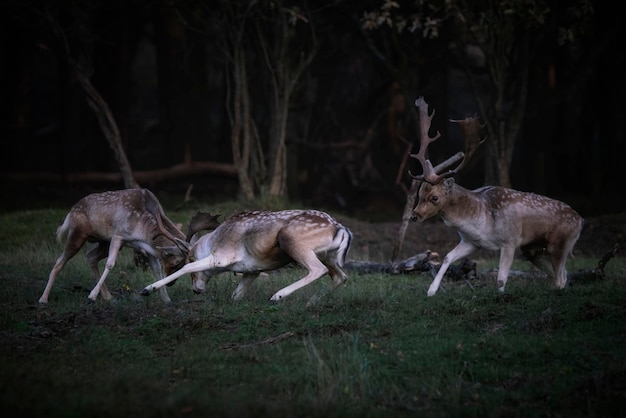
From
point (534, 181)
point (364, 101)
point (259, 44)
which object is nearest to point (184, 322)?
point (259, 44)

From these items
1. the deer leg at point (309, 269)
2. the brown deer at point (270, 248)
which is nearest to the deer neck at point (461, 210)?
the brown deer at point (270, 248)

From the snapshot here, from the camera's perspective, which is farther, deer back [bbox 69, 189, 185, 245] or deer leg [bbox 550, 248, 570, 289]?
deer leg [bbox 550, 248, 570, 289]

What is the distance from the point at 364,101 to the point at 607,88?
20.5ft

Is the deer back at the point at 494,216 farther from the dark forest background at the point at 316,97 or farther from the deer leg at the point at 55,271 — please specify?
the dark forest background at the point at 316,97

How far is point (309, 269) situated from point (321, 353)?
230 centimetres

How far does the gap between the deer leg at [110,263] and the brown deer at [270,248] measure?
0.62 m

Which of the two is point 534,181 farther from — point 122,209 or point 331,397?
point 331,397

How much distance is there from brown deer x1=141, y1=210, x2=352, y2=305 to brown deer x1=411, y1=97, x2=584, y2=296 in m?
1.22

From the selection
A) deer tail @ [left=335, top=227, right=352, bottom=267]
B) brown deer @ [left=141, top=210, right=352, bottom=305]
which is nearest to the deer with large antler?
brown deer @ [left=141, top=210, right=352, bottom=305]

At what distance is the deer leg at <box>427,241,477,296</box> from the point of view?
10633 mm

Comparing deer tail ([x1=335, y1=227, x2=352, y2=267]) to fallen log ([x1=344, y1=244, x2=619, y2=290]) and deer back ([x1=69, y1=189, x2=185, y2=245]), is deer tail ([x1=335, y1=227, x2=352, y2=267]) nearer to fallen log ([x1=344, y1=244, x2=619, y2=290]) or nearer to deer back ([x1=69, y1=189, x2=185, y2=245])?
fallen log ([x1=344, y1=244, x2=619, y2=290])

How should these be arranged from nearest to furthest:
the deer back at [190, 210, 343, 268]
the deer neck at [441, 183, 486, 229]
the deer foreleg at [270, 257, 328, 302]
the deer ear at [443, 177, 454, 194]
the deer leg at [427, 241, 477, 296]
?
the deer foreleg at [270, 257, 328, 302]
the deer back at [190, 210, 343, 268]
the deer leg at [427, 241, 477, 296]
the deer neck at [441, 183, 486, 229]
the deer ear at [443, 177, 454, 194]

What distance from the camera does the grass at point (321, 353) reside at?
21.9 ft

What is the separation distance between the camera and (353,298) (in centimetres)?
1025
